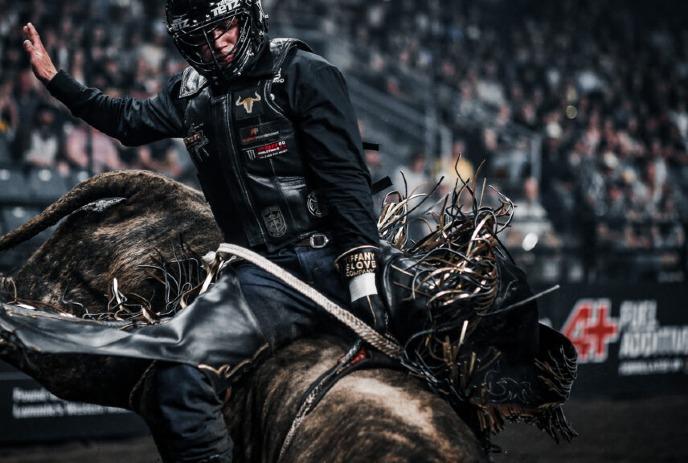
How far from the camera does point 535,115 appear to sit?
17.2 metres

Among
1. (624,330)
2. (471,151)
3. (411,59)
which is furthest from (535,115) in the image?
(624,330)

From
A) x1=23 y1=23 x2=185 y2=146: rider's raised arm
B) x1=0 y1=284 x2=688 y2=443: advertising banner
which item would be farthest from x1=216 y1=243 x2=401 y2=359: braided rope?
x1=0 y1=284 x2=688 y2=443: advertising banner

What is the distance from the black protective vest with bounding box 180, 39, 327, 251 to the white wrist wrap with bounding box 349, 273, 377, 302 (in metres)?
0.30

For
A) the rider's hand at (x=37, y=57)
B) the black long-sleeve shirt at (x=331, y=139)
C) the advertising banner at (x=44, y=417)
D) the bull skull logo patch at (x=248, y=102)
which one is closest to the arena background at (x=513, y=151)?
the advertising banner at (x=44, y=417)

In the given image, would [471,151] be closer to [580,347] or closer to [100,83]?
[580,347]

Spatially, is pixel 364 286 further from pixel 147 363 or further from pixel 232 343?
pixel 147 363

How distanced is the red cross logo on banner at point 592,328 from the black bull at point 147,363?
623 centimetres

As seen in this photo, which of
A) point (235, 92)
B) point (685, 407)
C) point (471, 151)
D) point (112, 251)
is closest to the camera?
point (235, 92)

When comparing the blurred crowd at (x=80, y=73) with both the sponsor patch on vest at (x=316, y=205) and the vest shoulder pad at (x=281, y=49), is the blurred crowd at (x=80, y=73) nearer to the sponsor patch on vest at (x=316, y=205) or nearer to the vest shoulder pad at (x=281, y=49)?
the vest shoulder pad at (x=281, y=49)

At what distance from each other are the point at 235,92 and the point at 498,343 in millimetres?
1276

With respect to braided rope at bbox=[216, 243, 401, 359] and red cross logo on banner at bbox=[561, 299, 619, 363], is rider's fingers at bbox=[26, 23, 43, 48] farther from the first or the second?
red cross logo on banner at bbox=[561, 299, 619, 363]

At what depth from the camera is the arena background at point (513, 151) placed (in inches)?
299

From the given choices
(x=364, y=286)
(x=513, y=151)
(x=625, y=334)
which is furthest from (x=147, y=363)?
(x=513, y=151)

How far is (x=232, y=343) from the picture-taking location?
3.02 metres
